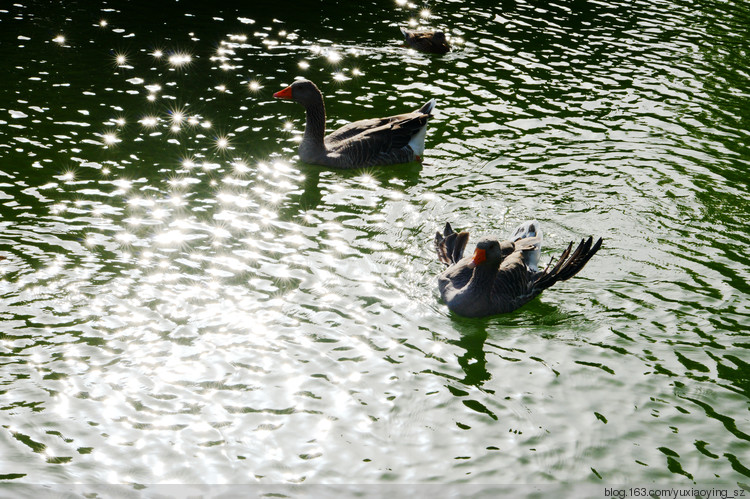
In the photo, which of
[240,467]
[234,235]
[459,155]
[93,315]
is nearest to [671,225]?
[459,155]

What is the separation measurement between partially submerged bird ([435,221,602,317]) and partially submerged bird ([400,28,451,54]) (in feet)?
32.4

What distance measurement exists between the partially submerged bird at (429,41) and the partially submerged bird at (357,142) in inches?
215

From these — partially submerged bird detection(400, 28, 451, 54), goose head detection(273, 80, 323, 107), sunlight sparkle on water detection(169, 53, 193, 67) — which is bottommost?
sunlight sparkle on water detection(169, 53, 193, 67)

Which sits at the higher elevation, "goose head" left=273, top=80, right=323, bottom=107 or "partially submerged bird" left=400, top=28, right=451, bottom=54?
"partially submerged bird" left=400, top=28, right=451, bottom=54

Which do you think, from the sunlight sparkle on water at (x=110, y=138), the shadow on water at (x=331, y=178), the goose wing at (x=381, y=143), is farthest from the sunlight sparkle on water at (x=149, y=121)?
the goose wing at (x=381, y=143)

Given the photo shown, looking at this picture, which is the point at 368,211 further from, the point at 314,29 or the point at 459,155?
the point at 314,29

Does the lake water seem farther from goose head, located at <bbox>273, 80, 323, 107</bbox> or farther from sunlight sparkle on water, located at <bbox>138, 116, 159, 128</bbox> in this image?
goose head, located at <bbox>273, 80, 323, 107</bbox>

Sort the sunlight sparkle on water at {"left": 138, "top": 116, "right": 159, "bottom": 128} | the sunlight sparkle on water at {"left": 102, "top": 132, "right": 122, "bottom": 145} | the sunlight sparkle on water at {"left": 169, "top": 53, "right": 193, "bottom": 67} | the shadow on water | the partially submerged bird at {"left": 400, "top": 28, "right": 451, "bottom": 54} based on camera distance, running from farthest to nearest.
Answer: the partially submerged bird at {"left": 400, "top": 28, "right": 451, "bottom": 54} < the sunlight sparkle on water at {"left": 169, "top": 53, "right": 193, "bottom": 67} < the sunlight sparkle on water at {"left": 138, "top": 116, "right": 159, "bottom": 128} < the sunlight sparkle on water at {"left": 102, "top": 132, "right": 122, "bottom": 145} < the shadow on water

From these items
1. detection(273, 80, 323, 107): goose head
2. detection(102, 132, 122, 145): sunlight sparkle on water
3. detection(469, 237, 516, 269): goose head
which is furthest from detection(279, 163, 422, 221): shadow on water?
detection(469, 237, 516, 269): goose head

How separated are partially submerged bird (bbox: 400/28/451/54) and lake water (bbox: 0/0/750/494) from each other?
27 centimetres

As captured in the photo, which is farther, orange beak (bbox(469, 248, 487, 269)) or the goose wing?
the goose wing

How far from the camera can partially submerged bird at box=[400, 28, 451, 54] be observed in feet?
68.1

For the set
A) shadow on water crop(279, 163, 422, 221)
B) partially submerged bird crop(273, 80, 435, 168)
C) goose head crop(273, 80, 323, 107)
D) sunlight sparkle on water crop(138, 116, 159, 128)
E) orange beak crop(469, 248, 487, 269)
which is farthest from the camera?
sunlight sparkle on water crop(138, 116, 159, 128)

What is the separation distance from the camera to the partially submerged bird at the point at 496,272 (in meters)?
11.0
